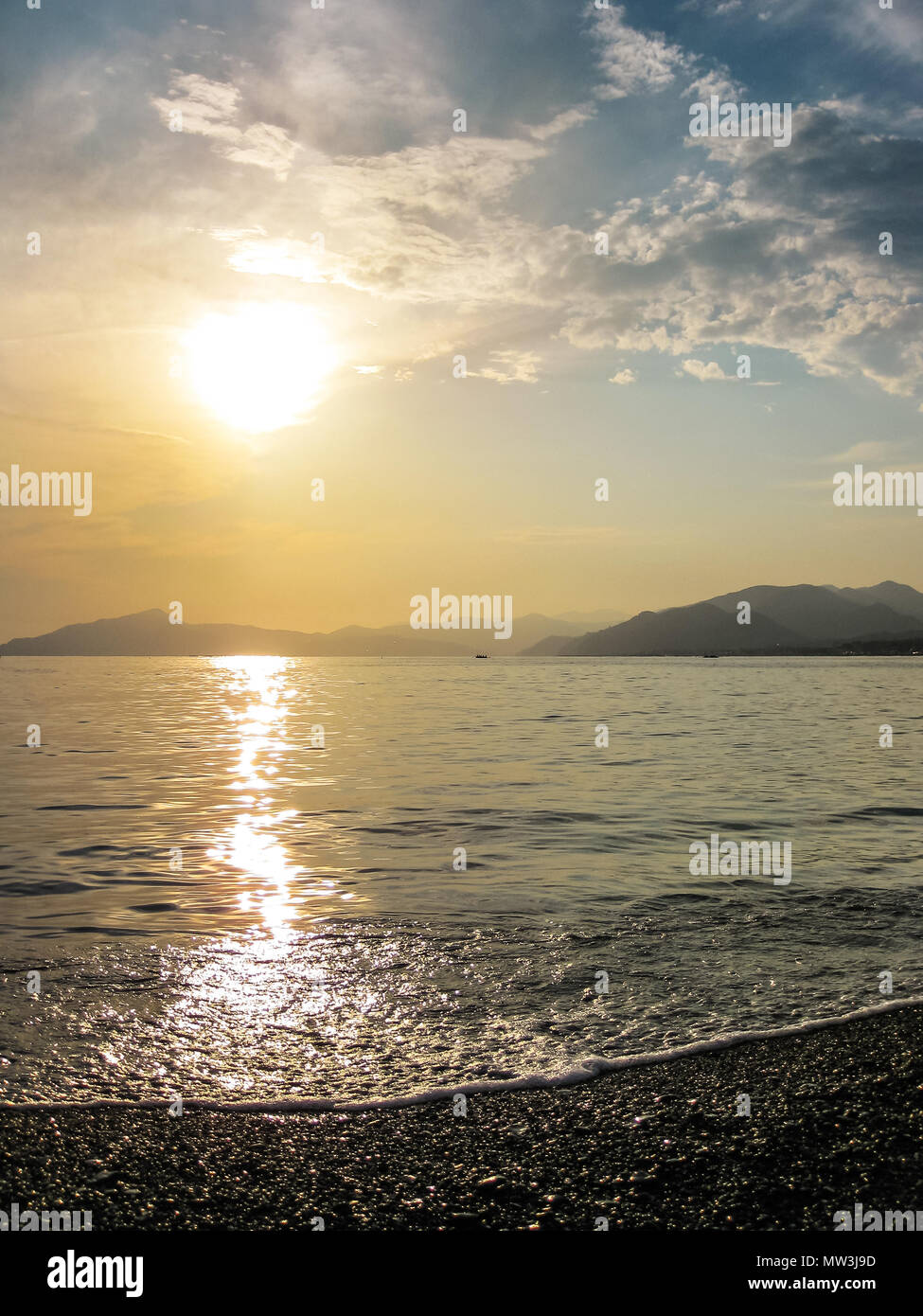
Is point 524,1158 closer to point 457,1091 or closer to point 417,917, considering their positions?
point 457,1091

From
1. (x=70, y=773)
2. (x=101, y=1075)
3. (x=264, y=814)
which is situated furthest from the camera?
(x=70, y=773)

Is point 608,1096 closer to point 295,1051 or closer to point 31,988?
point 295,1051

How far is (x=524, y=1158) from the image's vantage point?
493 centimetres

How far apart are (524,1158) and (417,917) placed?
6.02 meters

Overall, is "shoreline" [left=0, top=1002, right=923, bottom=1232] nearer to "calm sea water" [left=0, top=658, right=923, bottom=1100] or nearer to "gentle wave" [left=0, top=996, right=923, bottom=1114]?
"gentle wave" [left=0, top=996, right=923, bottom=1114]

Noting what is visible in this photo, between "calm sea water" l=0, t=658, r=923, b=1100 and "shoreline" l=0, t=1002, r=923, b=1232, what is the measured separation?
1.71 ft

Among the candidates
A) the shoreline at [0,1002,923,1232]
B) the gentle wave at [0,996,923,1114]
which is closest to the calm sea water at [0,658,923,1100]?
the gentle wave at [0,996,923,1114]

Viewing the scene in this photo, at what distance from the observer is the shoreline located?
442cm

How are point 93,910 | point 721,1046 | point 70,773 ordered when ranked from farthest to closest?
point 70,773, point 93,910, point 721,1046

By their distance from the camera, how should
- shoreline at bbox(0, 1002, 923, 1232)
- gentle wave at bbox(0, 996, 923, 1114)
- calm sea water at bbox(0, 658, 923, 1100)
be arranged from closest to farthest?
shoreline at bbox(0, 1002, 923, 1232) < gentle wave at bbox(0, 996, 923, 1114) < calm sea water at bbox(0, 658, 923, 1100)

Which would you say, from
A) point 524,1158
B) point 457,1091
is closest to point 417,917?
point 457,1091
